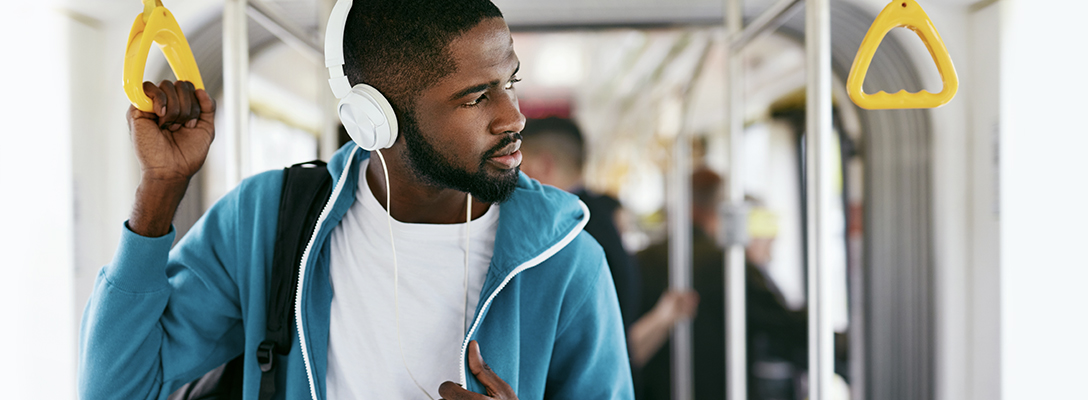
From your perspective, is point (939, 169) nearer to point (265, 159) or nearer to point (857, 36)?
point (857, 36)

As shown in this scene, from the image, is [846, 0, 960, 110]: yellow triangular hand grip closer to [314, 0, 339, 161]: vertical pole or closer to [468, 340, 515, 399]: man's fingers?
[468, 340, 515, 399]: man's fingers

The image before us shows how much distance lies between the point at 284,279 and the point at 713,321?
2885 millimetres

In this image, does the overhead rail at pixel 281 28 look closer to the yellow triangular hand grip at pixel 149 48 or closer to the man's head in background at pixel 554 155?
the yellow triangular hand grip at pixel 149 48

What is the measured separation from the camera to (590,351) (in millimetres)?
1119

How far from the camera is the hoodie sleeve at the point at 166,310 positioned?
0.94m

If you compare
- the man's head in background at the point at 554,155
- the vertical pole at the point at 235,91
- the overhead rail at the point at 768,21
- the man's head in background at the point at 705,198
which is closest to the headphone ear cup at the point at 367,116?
the vertical pole at the point at 235,91

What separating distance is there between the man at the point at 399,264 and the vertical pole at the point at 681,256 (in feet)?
10.7

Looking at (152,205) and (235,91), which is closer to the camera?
(152,205)

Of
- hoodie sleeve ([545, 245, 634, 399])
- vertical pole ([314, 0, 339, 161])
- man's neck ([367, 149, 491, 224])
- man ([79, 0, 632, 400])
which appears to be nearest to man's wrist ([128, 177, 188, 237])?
man ([79, 0, 632, 400])

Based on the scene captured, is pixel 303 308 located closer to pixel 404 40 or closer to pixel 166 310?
pixel 166 310

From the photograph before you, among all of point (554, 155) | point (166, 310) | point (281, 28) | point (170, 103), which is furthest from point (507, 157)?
point (554, 155)

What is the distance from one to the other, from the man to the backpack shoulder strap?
0.08 feet

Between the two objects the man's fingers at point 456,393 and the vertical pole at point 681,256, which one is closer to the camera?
the man's fingers at point 456,393

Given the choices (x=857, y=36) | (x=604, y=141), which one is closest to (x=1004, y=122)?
(x=857, y=36)
